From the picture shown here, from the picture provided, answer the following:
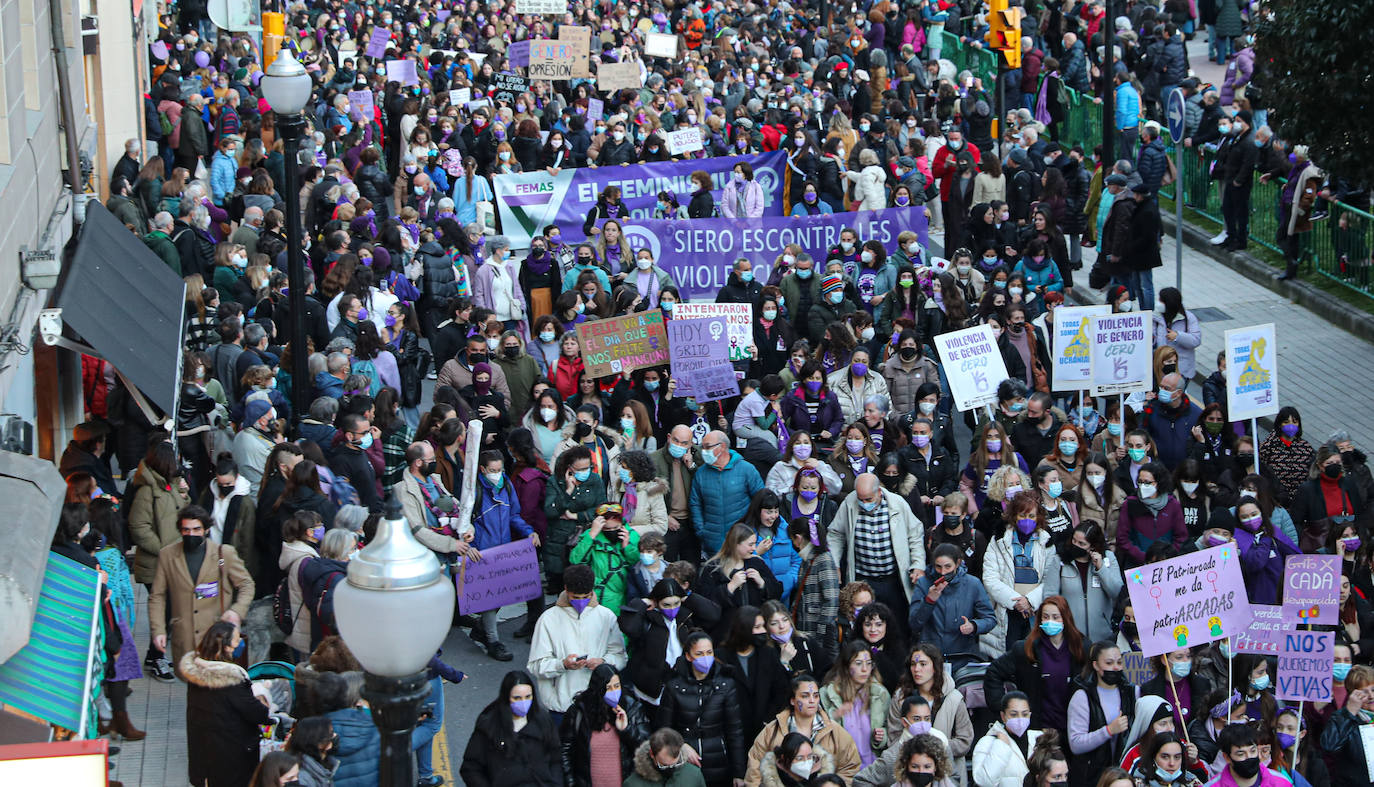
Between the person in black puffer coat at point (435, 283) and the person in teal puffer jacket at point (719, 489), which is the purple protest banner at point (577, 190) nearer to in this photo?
the person in black puffer coat at point (435, 283)

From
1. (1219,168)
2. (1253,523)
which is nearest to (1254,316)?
(1219,168)

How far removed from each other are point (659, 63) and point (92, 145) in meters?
19.8

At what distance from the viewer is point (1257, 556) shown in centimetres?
1277

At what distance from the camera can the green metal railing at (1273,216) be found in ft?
68.2

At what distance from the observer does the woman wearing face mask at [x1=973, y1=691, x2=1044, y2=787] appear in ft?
33.8

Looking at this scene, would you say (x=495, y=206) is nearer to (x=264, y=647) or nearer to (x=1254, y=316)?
(x=1254, y=316)

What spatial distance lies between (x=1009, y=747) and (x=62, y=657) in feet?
16.6

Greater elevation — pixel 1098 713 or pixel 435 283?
pixel 435 283

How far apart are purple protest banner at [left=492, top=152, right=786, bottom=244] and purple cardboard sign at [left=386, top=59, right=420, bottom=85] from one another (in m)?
7.19

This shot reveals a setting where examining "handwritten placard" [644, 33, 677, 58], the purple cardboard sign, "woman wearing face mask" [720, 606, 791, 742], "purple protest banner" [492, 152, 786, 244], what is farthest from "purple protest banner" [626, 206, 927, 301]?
"handwritten placard" [644, 33, 677, 58]

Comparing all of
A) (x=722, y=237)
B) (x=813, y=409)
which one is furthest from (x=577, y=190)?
(x=813, y=409)

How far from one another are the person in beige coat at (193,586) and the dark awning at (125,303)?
2495mm

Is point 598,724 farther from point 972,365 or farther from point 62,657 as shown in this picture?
point 972,365

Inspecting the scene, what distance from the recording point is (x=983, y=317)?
1684 centimetres
